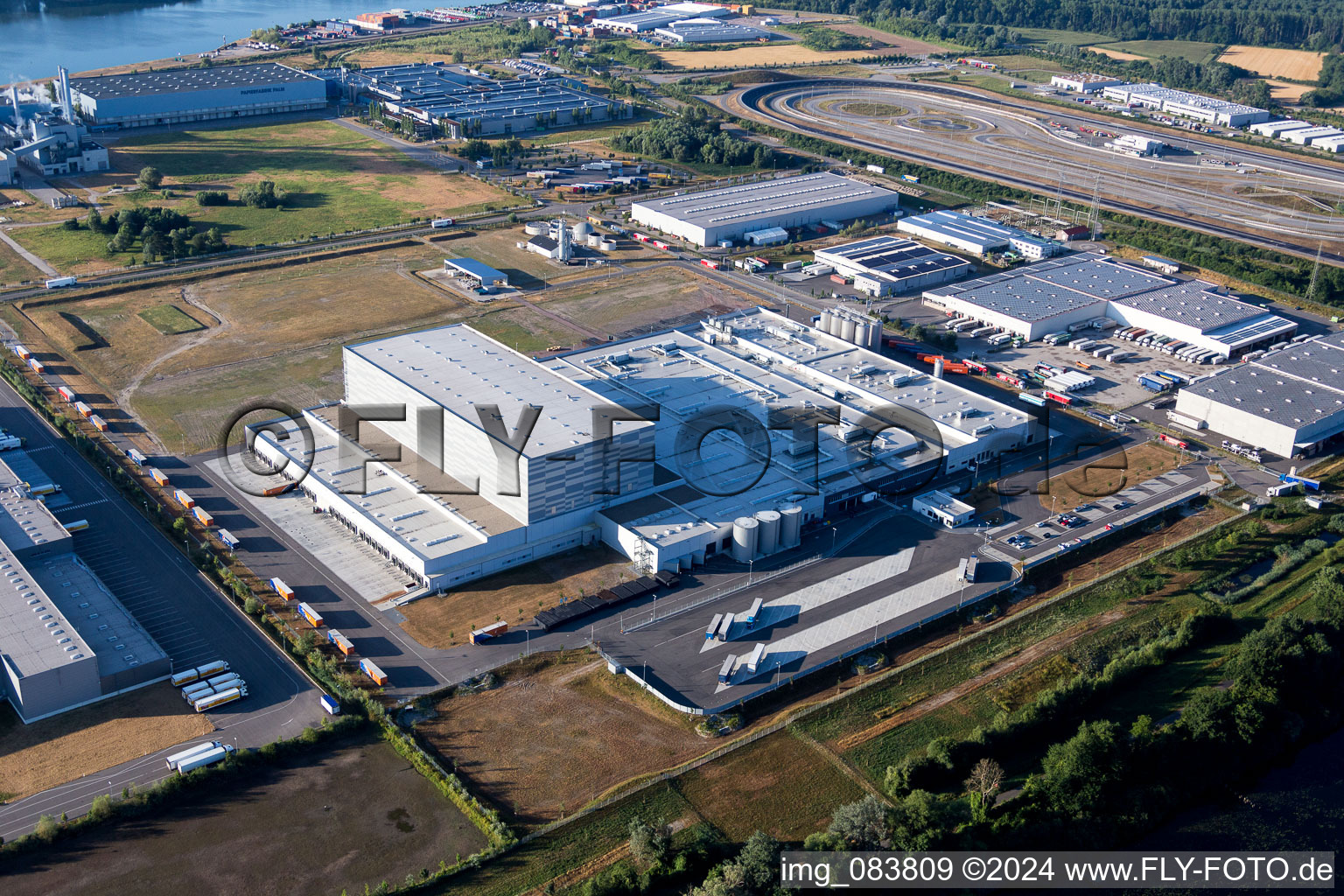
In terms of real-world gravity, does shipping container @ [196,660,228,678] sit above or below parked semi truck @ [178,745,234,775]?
above

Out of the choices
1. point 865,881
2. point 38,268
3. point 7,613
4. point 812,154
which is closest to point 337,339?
point 38,268

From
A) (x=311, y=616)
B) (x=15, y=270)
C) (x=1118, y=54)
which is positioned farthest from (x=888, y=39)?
(x=311, y=616)

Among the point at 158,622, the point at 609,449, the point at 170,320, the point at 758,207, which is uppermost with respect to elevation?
the point at 758,207

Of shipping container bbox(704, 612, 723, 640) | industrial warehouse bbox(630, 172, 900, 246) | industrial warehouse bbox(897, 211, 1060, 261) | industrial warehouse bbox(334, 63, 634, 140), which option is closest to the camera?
shipping container bbox(704, 612, 723, 640)

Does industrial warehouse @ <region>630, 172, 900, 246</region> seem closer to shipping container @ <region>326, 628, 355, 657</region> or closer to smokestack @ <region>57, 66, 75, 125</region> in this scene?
shipping container @ <region>326, 628, 355, 657</region>

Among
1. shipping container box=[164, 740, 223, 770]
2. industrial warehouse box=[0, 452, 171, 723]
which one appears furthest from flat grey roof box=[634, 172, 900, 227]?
shipping container box=[164, 740, 223, 770]

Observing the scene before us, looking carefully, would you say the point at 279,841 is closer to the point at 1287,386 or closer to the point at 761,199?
the point at 1287,386
